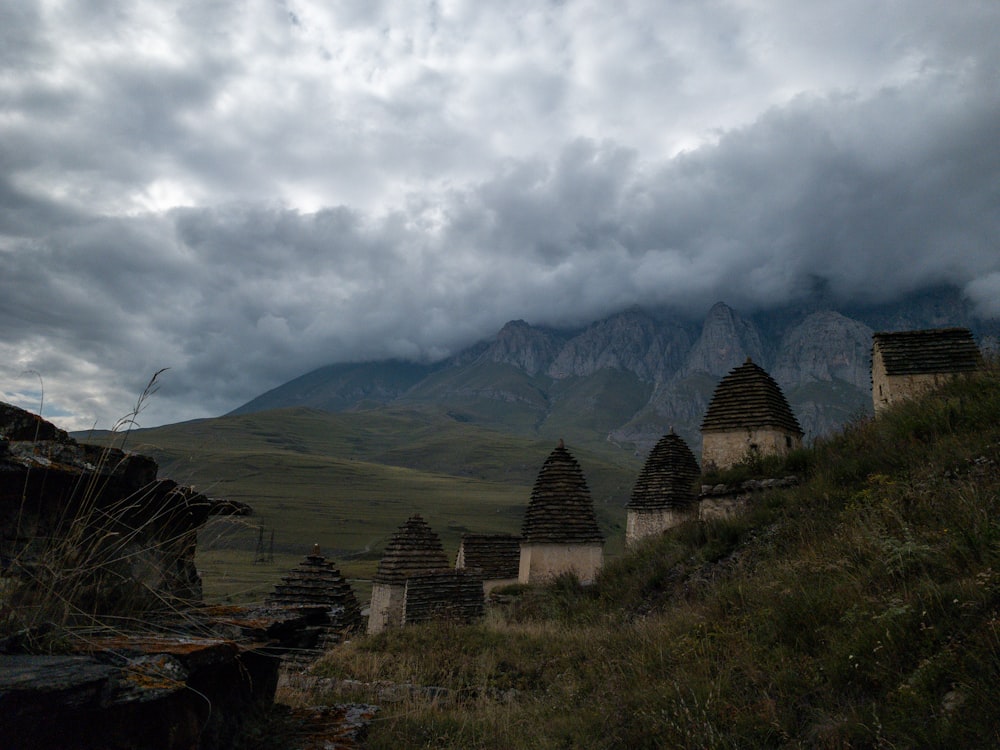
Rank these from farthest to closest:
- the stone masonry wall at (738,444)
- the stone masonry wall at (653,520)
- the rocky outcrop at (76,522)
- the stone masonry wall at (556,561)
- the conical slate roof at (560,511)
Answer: the stone masonry wall at (653,520) < the conical slate roof at (560,511) < the stone masonry wall at (556,561) < the stone masonry wall at (738,444) < the rocky outcrop at (76,522)

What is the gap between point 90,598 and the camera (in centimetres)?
332

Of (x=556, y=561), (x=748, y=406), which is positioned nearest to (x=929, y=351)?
(x=748, y=406)

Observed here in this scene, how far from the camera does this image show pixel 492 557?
2664 centimetres

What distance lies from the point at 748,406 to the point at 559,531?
30.1 feet

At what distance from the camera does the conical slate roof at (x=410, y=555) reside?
2058 centimetres

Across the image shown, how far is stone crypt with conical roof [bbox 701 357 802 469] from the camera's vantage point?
21.8 meters

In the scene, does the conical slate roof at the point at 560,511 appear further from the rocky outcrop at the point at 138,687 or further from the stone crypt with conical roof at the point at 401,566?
the rocky outcrop at the point at 138,687

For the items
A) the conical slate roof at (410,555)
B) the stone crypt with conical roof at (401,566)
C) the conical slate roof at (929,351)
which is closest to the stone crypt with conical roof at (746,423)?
the conical slate roof at (929,351)

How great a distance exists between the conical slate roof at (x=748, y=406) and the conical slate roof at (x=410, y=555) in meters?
11.6

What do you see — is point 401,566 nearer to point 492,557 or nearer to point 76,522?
point 492,557

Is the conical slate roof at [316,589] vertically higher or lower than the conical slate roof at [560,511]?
lower

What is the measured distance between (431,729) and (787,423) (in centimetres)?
2110

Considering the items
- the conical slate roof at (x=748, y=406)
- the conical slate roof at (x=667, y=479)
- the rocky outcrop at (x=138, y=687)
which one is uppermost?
the conical slate roof at (x=748, y=406)

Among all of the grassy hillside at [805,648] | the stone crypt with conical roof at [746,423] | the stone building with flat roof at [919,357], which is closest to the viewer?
the grassy hillside at [805,648]
